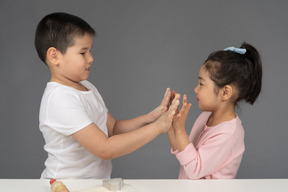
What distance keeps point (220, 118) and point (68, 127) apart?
669mm

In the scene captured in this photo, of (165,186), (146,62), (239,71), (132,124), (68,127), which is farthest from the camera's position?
(146,62)

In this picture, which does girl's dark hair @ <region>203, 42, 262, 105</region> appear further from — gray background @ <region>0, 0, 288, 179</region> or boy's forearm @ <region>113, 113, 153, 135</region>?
gray background @ <region>0, 0, 288, 179</region>

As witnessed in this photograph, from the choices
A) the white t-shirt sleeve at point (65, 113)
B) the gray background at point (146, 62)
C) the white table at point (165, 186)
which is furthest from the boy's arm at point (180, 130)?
the gray background at point (146, 62)

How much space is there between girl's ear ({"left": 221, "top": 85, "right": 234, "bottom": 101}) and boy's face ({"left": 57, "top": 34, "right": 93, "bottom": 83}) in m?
0.60

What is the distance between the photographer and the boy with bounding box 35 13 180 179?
1.30 meters

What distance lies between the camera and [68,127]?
130 centimetres

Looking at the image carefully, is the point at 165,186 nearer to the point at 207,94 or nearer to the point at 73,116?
the point at 73,116

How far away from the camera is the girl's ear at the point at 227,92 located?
1.52m

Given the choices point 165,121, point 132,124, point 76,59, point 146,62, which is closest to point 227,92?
point 165,121

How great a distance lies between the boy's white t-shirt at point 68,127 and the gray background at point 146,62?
1.47m

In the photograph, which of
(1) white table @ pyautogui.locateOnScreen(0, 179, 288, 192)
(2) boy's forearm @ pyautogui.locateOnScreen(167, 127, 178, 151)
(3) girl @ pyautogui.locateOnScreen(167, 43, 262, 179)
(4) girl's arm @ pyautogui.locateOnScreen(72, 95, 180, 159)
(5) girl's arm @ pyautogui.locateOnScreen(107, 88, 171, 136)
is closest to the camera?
(1) white table @ pyautogui.locateOnScreen(0, 179, 288, 192)

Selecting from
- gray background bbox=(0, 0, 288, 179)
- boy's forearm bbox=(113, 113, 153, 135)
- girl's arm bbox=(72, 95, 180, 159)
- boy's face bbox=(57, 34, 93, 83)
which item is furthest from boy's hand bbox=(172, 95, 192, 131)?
gray background bbox=(0, 0, 288, 179)

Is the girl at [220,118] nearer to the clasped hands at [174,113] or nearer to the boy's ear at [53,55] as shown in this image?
the clasped hands at [174,113]

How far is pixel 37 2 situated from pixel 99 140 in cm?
205
